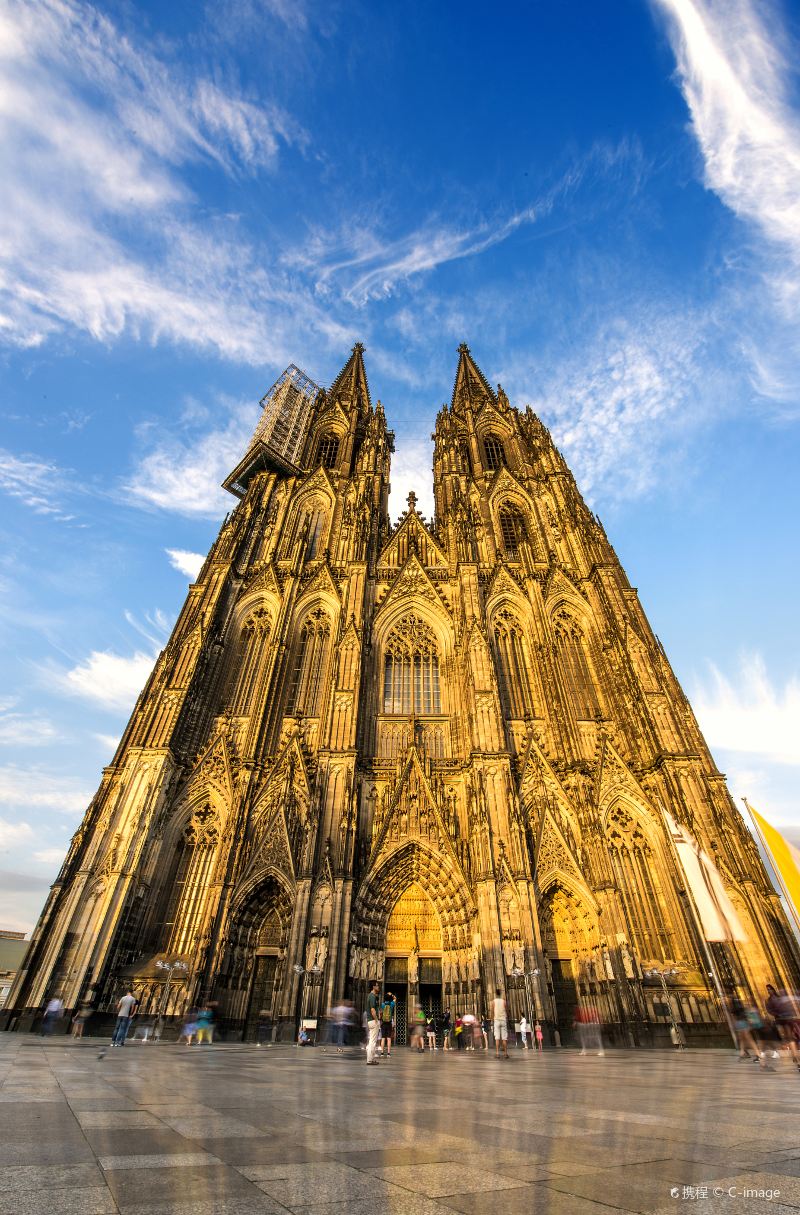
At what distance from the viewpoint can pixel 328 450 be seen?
39.8 meters

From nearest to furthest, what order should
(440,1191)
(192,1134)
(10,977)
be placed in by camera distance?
(440,1191), (192,1134), (10,977)

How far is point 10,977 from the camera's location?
50.9 meters

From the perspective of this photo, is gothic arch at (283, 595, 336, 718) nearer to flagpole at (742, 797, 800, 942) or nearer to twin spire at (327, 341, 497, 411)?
flagpole at (742, 797, 800, 942)

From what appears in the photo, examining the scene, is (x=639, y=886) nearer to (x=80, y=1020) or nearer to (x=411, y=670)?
(x=411, y=670)

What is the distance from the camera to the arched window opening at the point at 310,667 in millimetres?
24125

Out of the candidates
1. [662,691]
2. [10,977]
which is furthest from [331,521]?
[10,977]

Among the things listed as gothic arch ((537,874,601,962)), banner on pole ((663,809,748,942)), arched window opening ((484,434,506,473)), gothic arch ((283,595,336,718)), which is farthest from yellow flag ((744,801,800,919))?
arched window opening ((484,434,506,473))

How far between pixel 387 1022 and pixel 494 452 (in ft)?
109

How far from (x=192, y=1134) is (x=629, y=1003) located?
18.0 metres

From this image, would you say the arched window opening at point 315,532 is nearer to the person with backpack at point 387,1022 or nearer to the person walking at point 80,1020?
the person with backpack at point 387,1022

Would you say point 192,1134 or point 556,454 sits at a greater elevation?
point 556,454

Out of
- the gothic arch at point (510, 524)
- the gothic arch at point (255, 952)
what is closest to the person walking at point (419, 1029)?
the gothic arch at point (255, 952)

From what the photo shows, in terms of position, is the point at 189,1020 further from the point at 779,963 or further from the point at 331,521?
the point at 331,521

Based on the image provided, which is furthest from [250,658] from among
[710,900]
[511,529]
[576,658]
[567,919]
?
[710,900]
